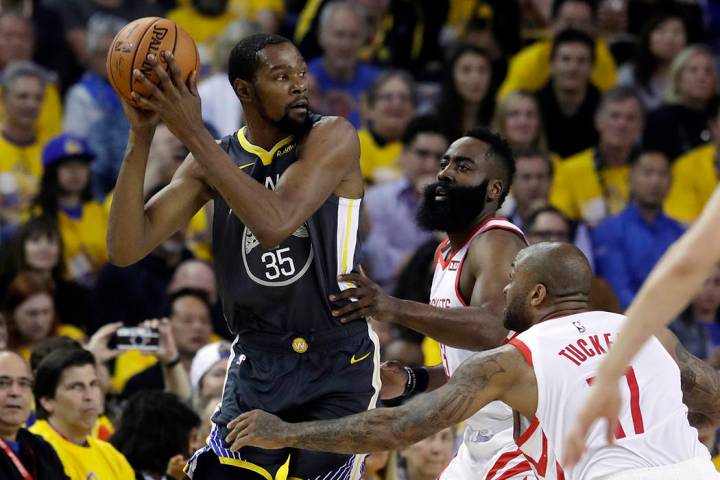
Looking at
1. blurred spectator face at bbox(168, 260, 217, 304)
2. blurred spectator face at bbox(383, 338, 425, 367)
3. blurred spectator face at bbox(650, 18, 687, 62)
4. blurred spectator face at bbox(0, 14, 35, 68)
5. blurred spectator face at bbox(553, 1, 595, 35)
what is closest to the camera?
blurred spectator face at bbox(383, 338, 425, 367)

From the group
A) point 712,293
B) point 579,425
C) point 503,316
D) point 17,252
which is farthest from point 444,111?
point 579,425

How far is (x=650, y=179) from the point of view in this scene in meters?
11.6

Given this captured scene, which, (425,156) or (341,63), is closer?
(425,156)

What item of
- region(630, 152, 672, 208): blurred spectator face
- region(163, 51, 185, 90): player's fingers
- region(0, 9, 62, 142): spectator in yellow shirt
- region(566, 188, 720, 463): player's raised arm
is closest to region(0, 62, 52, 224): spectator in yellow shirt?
region(0, 9, 62, 142): spectator in yellow shirt

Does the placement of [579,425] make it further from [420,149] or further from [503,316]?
[420,149]

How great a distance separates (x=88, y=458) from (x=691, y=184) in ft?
22.0

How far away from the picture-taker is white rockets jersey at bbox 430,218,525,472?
21.6 ft

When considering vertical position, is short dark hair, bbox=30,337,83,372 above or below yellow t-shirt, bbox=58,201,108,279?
below

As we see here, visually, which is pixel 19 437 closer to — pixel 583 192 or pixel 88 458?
pixel 88 458

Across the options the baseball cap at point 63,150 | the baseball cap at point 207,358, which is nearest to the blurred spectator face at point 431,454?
the baseball cap at point 207,358

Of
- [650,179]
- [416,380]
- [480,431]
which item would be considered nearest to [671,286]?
[416,380]

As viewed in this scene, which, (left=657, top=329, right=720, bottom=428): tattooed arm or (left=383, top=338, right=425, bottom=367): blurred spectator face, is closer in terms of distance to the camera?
(left=657, top=329, right=720, bottom=428): tattooed arm

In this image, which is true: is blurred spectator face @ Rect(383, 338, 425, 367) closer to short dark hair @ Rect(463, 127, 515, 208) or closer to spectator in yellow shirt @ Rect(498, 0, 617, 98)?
short dark hair @ Rect(463, 127, 515, 208)

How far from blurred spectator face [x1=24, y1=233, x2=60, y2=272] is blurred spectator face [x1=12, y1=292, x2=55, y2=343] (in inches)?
23.4
